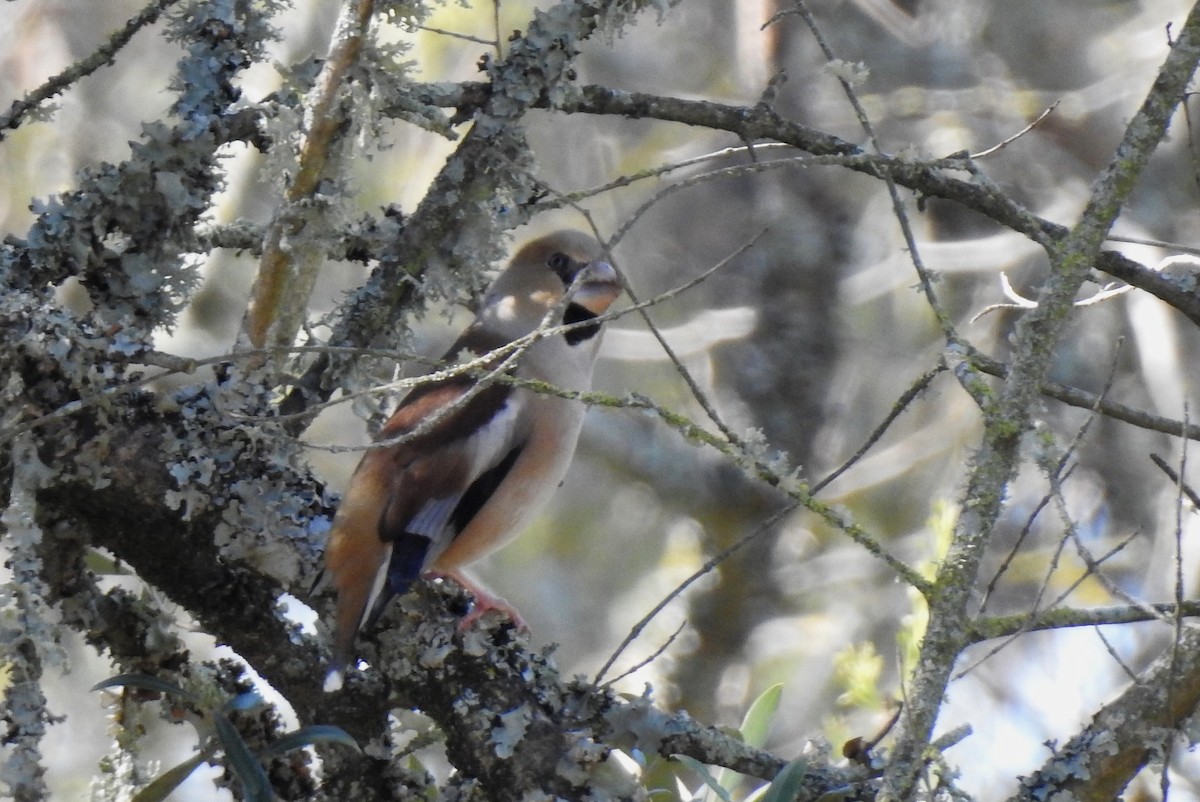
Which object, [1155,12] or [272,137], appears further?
[1155,12]

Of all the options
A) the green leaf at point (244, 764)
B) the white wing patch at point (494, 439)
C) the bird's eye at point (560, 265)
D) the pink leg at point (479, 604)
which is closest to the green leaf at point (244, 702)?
the green leaf at point (244, 764)

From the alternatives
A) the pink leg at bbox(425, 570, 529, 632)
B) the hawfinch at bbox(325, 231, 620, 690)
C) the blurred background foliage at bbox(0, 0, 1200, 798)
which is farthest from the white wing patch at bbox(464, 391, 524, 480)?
the blurred background foliage at bbox(0, 0, 1200, 798)

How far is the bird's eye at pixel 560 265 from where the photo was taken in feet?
10.6

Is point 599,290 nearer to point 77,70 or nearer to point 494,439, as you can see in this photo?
point 494,439

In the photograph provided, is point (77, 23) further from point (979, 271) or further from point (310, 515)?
point (310, 515)

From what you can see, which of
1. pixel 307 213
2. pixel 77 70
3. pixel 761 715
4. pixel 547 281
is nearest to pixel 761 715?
pixel 761 715

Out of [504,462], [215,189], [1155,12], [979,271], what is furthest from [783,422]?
[215,189]

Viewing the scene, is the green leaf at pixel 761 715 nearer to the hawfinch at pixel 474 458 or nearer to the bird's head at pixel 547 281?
the hawfinch at pixel 474 458

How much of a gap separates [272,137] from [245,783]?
102cm

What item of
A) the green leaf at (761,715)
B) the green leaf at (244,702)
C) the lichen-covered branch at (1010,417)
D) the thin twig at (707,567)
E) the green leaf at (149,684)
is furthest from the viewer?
the green leaf at (761,715)

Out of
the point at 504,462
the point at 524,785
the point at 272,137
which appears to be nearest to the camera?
the point at 524,785

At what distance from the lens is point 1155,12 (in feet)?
20.9

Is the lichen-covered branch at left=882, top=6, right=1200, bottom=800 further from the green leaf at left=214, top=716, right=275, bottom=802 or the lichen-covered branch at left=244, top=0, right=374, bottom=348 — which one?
the lichen-covered branch at left=244, top=0, right=374, bottom=348

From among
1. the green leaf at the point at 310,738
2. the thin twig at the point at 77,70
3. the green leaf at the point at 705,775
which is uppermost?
the thin twig at the point at 77,70
